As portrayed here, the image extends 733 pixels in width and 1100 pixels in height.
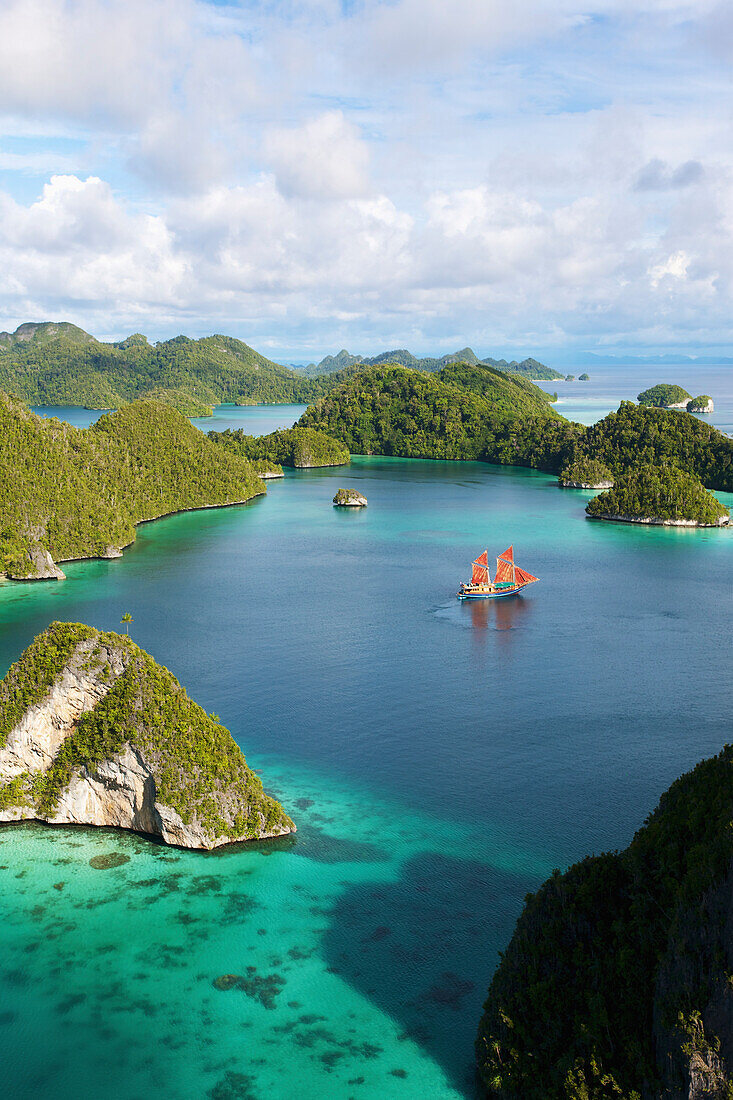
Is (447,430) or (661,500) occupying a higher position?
(447,430)

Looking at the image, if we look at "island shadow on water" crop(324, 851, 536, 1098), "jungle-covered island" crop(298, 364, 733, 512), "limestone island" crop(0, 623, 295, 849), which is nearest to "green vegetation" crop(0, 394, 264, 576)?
"limestone island" crop(0, 623, 295, 849)

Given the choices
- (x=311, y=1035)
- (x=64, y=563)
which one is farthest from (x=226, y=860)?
(x=64, y=563)

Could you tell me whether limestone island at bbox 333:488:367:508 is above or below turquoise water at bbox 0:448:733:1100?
above

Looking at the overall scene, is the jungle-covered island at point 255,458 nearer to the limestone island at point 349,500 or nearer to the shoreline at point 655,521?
the shoreline at point 655,521

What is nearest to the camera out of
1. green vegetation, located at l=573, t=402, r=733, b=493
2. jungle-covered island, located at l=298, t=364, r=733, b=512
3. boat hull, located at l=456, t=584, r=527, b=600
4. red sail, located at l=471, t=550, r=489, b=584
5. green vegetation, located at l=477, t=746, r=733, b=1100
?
green vegetation, located at l=477, t=746, r=733, b=1100

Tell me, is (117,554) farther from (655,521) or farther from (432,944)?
(432,944)

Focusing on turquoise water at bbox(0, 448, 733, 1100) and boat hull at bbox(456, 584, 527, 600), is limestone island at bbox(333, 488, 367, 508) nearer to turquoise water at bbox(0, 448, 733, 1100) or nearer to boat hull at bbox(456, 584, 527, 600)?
turquoise water at bbox(0, 448, 733, 1100)

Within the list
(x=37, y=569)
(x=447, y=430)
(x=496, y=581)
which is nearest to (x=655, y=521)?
(x=496, y=581)
